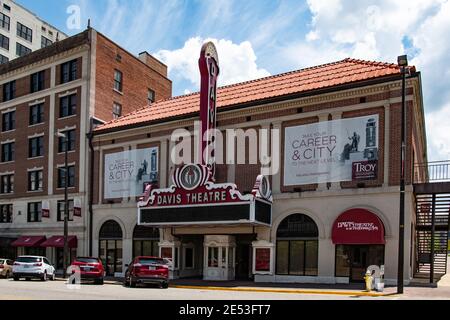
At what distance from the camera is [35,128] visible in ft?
142

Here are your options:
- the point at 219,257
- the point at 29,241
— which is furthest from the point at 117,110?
the point at 219,257

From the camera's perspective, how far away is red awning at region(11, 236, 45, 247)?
40156 millimetres

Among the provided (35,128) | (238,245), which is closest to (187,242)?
(238,245)

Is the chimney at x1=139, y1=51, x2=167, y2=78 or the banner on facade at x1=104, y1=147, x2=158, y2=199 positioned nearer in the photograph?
the banner on facade at x1=104, y1=147, x2=158, y2=199

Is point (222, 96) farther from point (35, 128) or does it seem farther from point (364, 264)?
point (35, 128)

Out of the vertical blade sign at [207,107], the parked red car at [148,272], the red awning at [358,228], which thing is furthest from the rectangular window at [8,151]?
the red awning at [358,228]

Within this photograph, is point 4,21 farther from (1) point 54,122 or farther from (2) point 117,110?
(2) point 117,110

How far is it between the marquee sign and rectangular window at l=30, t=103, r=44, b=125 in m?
17.0

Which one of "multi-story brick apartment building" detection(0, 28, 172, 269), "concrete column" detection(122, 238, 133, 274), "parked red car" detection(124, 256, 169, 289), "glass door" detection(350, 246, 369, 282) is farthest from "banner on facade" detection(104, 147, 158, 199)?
"glass door" detection(350, 246, 369, 282)

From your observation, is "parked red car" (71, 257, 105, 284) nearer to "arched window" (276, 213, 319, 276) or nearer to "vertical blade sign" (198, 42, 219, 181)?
"vertical blade sign" (198, 42, 219, 181)

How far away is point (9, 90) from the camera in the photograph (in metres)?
46.3

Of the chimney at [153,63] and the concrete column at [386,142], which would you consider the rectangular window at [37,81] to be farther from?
the concrete column at [386,142]
